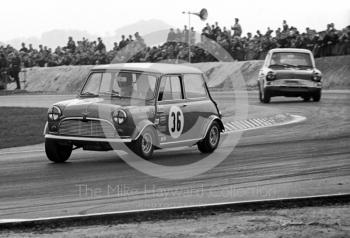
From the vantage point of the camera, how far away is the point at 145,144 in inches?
414

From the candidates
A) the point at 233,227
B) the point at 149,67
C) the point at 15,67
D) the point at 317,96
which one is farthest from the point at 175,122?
the point at 15,67

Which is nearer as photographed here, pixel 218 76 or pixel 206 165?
pixel 206 165

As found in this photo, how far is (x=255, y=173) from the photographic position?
9.30 m

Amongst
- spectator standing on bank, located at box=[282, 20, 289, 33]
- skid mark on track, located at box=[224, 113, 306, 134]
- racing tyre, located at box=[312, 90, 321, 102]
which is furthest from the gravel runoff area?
spectator standing on bank, located at box=[282, 20, 289, 33]

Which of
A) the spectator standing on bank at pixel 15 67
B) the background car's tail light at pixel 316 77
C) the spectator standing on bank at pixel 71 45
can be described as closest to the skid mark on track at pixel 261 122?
the background car's tail light at pixel 316 77

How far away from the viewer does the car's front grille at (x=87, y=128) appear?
10281 mm

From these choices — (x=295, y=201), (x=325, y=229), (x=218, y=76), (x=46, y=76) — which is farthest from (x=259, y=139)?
(x=46, y=76)

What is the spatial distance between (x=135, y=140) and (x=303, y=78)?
1325 cm

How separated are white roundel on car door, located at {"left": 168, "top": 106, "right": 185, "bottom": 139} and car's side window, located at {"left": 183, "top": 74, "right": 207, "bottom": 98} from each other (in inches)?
20.9

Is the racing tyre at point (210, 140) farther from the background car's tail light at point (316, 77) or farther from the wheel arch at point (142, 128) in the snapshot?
the background car's tail light at point (316, 77)

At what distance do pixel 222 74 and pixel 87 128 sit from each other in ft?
100

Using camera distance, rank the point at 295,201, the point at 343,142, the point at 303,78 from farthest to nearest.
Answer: the point at 303,78, the point at 343,142, the point at 295,201

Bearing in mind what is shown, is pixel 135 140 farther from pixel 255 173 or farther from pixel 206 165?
pixel 255 173

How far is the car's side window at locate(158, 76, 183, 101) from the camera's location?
441 inches
